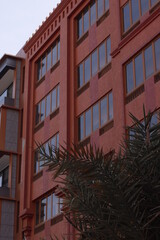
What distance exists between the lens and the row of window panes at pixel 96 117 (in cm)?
2152

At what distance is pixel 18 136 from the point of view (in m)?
→ 29.7

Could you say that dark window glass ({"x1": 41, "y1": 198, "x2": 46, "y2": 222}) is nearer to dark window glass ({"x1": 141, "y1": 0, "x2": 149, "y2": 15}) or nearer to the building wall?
the building wall

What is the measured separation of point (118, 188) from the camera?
6.39 m

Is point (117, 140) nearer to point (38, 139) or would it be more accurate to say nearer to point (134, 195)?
point (38, 139)

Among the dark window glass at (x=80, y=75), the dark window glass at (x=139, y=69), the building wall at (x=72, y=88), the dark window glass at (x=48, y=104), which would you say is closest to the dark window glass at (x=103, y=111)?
the building wall at (x=72, y=88)

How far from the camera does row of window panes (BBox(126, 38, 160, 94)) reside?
18656 millimetres

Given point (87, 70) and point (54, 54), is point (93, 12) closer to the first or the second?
point (87, 70)

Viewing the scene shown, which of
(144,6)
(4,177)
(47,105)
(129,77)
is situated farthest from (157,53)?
(4,177)

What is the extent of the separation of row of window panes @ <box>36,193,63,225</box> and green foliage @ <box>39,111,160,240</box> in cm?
1740

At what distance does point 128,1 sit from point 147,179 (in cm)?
1624

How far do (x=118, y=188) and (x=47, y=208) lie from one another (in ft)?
62.8

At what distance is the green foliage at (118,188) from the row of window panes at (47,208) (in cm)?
1740

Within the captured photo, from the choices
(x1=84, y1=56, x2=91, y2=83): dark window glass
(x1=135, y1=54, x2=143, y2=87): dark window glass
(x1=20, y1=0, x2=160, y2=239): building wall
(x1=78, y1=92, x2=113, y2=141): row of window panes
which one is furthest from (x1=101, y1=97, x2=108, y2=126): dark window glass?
(x1=135, y1=54, x2=143, y2=87): dark window glass

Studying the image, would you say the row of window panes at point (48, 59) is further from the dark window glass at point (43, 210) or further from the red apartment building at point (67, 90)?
the dark window glass at point (43, 210)
